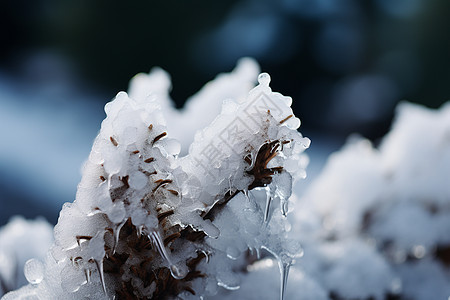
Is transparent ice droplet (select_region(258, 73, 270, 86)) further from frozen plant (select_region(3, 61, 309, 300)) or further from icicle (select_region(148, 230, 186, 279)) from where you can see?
icicle (select_region(148, 230, 186, 279))

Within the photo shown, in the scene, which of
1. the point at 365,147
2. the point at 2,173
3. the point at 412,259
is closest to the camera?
the point at 412,259

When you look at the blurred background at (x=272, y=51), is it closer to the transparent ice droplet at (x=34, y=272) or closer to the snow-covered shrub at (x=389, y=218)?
the snow-covered shrub at (x=389, y=218)

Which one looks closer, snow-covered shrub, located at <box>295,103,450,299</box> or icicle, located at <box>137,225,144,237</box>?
icicle, located at <box>137,225,144,237</box>

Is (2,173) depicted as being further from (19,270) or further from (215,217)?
(215,217)

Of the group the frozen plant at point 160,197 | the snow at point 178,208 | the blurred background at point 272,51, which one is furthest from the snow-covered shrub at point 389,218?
the blurred background at point 272,51

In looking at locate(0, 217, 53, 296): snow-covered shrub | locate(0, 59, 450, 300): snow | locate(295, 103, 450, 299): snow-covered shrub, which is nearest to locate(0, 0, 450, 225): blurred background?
locate(295, 103, 450, 299): snow-covered shrub

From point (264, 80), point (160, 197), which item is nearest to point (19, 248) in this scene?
point (160, 197)

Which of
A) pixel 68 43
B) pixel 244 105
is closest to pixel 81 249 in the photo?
pixel 244 105
